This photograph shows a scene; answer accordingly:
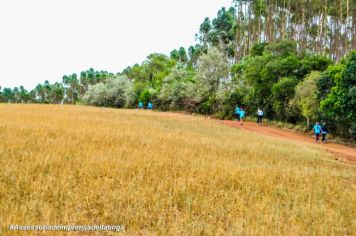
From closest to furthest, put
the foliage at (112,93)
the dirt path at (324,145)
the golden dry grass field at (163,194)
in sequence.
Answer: the golden dry grass field at (163,194) → the dirt path at (324,145) → the foliage at (112,93)

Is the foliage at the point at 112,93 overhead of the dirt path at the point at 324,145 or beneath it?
overhead

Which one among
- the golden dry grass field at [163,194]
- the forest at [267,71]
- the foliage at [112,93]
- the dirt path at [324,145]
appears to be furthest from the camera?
the foliage at [112,93]

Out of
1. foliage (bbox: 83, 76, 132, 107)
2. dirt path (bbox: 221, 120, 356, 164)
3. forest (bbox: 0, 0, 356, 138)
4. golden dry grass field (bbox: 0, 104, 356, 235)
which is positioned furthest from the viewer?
foliage (bbox: 83, 76, 132, 107)

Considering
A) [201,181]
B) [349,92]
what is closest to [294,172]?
[201,181]

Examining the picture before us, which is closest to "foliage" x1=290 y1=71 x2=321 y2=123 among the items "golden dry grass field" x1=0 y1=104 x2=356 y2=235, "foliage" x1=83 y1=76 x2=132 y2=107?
"golden dry grass field" x1=0 y1=104 x2=356 y2=235

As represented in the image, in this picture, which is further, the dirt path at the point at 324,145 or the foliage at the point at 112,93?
the foliage at the point at 112,93

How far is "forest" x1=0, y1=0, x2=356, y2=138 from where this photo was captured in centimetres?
2797

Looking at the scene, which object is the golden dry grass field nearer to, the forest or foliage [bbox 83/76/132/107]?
the forest

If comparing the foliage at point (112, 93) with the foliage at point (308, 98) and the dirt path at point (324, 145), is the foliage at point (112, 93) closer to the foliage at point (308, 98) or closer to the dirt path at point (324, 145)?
the foliage at point (308, 98)

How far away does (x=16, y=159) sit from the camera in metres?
8.13

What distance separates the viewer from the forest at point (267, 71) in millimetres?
27969

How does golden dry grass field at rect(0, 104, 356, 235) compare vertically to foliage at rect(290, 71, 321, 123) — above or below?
below

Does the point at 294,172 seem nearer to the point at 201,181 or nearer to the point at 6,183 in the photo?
the point at 201,181

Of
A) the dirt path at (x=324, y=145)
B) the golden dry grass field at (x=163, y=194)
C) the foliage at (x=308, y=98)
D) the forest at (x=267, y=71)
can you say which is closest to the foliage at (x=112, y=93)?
the forest at (x=267, y=71)
